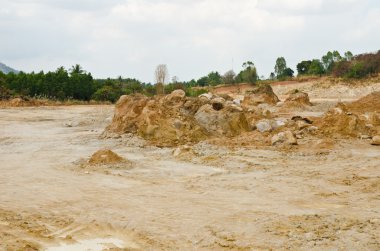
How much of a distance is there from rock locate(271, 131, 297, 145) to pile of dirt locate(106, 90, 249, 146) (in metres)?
2.58

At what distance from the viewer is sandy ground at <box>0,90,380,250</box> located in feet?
21.7

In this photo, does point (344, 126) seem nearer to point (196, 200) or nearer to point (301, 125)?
point (301, 125)

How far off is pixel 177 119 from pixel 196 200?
850cm

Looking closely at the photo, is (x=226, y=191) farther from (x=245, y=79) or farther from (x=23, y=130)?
(x=245, y=79)

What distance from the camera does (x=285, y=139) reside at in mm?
15000

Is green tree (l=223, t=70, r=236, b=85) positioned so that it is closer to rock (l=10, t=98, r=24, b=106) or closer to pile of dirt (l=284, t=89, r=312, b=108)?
pile of dirt (l=284, t=89, r=312, b=108)

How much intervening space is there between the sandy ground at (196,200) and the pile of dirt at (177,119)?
158cm

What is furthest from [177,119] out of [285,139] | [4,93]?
[4,93]

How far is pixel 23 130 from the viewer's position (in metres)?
21.0

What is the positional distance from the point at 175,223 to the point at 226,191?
8.04ft

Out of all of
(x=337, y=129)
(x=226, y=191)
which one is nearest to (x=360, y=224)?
(x=226, y=191)

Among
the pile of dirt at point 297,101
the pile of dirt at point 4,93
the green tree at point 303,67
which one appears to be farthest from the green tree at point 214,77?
the pile of dirt at point 297,101

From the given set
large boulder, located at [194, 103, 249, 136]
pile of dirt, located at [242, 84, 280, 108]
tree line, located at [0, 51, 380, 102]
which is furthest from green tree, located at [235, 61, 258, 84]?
large boulder, located at [194, 103, 249, 136]

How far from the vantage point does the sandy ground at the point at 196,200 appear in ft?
21.7
